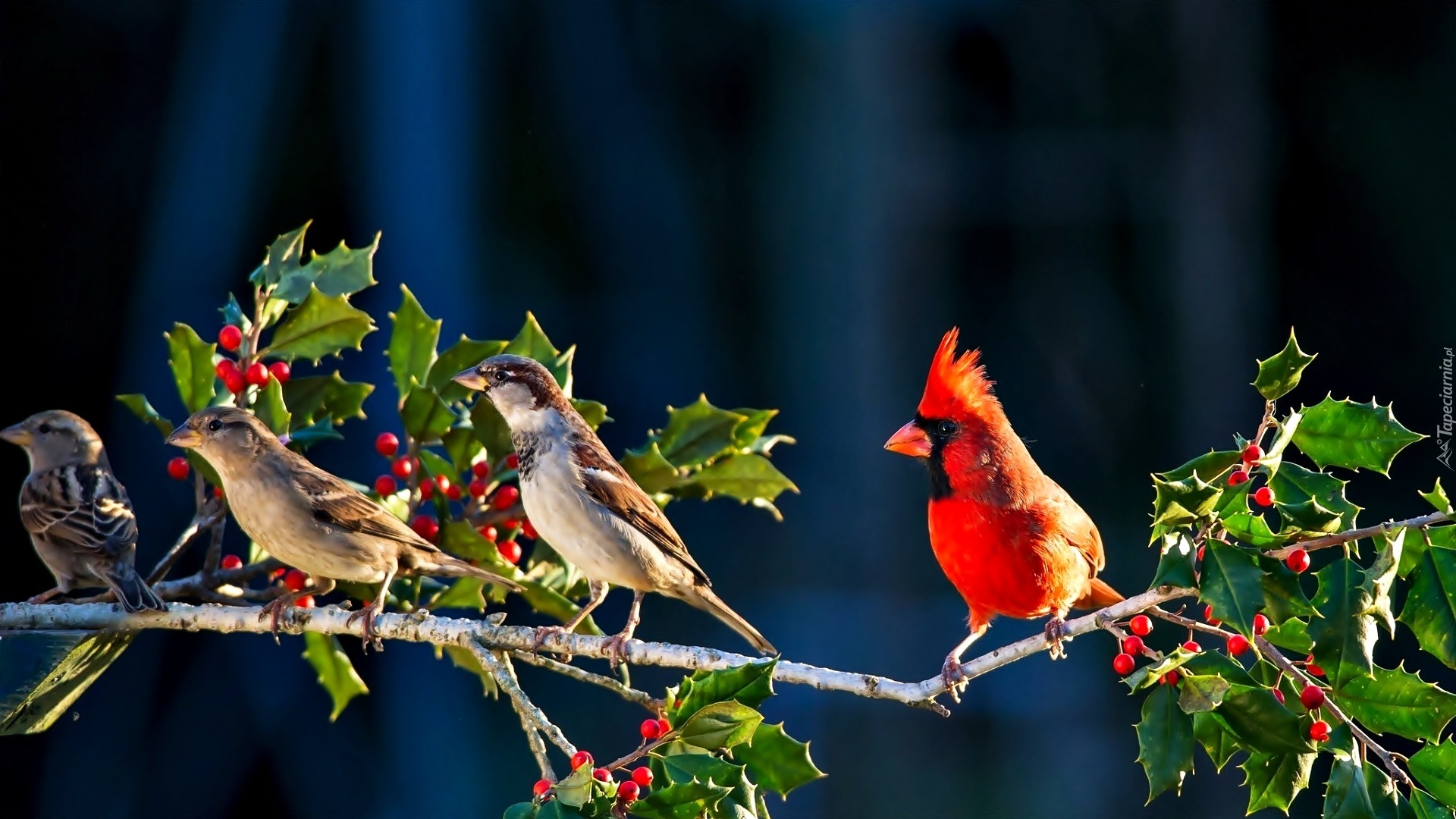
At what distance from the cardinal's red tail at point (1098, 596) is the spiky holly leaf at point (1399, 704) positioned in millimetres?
207

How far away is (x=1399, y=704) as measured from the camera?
0.95 m

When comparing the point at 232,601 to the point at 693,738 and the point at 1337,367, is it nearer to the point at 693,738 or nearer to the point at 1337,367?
the point at 693,738

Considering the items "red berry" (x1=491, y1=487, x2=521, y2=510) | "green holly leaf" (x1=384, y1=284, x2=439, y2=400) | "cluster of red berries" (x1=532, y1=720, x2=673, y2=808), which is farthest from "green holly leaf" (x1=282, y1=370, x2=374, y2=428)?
"cluster of red berries" (x1=532, y1=720, x2=673, y2=808)

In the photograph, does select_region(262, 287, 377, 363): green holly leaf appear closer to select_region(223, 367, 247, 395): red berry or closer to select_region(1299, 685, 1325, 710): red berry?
select_region(223, 367, 247, 395): red berry

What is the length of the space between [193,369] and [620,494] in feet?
1.33

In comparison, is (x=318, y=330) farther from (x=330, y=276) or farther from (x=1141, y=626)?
(x=1141, y=626)

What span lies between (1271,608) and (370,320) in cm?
80

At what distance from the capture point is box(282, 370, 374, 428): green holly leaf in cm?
136

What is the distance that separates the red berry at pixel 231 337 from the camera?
131 centimetres

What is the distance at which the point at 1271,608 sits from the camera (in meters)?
0.85

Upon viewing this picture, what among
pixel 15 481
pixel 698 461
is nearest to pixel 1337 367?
pixel 698 461

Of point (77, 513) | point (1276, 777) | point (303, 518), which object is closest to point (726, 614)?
point (303, 518)

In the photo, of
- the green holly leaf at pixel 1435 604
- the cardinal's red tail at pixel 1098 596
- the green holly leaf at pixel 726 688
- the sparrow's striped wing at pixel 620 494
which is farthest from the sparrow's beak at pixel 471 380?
the green holly leaf at pixel 1435 604

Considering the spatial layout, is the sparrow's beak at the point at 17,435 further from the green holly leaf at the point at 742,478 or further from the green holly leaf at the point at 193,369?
the green holly leaf at the point at 742,478
